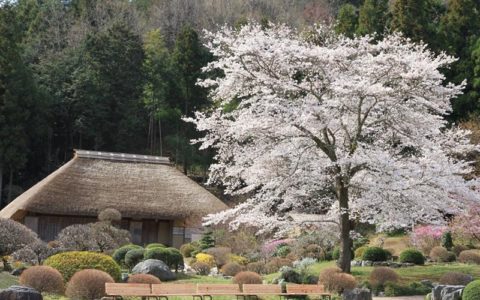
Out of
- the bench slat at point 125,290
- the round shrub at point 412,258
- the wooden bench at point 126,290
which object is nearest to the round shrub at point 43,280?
the wooden bench at point 126,290

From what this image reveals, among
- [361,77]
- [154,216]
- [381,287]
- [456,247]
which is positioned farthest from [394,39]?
[154,216]

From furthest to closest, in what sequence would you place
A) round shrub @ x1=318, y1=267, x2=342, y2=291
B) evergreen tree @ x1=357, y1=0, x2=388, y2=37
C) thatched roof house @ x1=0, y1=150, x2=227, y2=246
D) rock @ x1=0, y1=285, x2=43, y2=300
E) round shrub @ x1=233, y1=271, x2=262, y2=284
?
1. evergreen tree @ x1=357, y1=0, x2=388, y2=37
2. thatched roof house @ x1=0, y1=150, x2=227, y2=246
3. round shrub @ x1=233, y1=271, x2=262, y2=284
4. round shrub @ x1=318, y1=267, x2=342, y2=291
5. rock @ x1=0, y1=285, x2=43, y2=300

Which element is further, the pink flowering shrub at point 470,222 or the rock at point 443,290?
the pink flowering shrub at point 470,222

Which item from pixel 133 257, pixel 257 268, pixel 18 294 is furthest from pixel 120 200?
pixel 18 294

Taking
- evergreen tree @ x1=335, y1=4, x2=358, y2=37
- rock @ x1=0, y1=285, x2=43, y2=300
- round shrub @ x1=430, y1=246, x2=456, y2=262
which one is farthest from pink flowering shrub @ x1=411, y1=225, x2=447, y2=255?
evergreen tree @ x1=335, y1=4, x2=358, y2=37

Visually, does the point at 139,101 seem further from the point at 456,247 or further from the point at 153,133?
the point at 456,247

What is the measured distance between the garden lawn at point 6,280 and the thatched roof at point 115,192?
44.3ft

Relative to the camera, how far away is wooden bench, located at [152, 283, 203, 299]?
13.2m

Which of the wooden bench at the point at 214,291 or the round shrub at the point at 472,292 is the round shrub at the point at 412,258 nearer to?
the round shrub at the point at 472,292

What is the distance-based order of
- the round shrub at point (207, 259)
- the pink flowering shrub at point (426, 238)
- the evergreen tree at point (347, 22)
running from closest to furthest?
1. the round shrub at point (207, 259)
2. the pink flowering shrub at point (426, 238)
3. the evergreen tree at point (347, 22)

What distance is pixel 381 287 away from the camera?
55.0 feet

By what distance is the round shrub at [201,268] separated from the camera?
22.0 meters

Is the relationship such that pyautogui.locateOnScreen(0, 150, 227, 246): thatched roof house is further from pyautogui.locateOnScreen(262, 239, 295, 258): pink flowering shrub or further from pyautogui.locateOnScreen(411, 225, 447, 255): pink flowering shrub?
pyautogui.locateOnScreen(411, 225, 447, 255): pink flowering shrub

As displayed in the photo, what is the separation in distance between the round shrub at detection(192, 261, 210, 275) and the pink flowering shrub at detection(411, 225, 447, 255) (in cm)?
836
